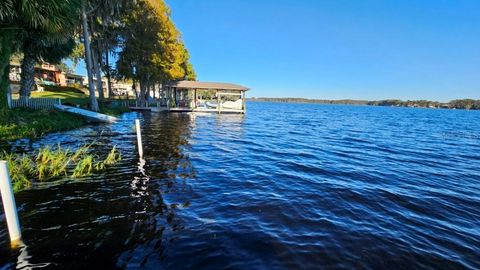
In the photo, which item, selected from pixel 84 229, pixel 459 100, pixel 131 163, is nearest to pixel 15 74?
pixel 131 163

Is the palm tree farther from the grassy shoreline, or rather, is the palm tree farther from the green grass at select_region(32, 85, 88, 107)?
the green grass at select_region(32, 85, 88, 107)

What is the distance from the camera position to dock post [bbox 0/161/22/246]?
3.65m

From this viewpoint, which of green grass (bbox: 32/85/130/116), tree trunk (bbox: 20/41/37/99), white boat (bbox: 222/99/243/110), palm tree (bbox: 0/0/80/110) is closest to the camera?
palm tree (bbox: 0/0/80/110)

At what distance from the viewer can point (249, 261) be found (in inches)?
150

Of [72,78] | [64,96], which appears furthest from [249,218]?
[72,78]

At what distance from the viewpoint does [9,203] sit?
3.75m

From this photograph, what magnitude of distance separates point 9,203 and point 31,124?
1286 cm

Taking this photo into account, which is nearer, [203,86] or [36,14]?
[36,14]

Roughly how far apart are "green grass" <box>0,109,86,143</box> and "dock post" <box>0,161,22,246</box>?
33.1 ft

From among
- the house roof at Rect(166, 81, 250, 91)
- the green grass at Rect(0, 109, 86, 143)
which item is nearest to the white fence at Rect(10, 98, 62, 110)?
the green grass at Rect(0, 109, 86, 143)

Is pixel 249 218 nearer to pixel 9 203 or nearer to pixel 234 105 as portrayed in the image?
pixel 9 203

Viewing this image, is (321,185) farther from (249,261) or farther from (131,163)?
(131,163)

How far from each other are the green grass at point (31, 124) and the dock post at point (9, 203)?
1008 cm

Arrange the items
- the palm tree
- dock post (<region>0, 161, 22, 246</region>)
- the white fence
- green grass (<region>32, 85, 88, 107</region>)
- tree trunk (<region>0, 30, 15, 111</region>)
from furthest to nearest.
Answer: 1. green grass (<region>32, 85, 88, 107</region>)
2. the white fence
3. tree trunk (<region>0, 30, 15, 111</region>)
4. the palm tree
5. dock post (<region>0, 161, 22, 246</region>)
